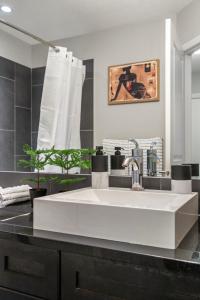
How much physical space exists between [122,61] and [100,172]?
668mm

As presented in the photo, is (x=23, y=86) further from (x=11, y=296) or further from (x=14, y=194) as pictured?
(x=11, y=296)

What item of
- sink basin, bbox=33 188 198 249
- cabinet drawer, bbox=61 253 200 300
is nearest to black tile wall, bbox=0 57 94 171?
sink basin, bbox=33 188 198 249

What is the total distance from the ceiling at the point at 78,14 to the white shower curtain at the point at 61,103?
5.6 inches

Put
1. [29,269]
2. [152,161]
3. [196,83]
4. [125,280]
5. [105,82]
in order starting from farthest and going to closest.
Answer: [105,82] < [152,161] < [196,83] < [29,269] < [125,280]

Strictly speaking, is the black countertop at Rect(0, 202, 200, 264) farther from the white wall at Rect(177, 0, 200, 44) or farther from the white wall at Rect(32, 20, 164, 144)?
the white wall at Rect(177, 0, 200, 44)

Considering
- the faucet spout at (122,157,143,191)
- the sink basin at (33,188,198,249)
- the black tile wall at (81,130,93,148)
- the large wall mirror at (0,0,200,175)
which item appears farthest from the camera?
the black tile wall at (81,130,93,148)

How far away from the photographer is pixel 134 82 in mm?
1571

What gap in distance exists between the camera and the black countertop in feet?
2.63

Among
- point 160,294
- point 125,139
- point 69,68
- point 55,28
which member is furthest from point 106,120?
point 160,294

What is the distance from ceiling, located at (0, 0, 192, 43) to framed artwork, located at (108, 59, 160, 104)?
0.27m

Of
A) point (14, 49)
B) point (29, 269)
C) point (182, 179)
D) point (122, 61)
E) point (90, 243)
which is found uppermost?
point (14, 49)

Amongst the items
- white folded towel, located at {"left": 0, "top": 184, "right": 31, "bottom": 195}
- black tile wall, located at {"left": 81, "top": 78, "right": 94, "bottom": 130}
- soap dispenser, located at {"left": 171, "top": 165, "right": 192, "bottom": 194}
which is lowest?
white folded towel, located at {"left": 0, "top": 184, "right": 31, "bottom": 195}

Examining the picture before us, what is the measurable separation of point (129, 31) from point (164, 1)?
24cm

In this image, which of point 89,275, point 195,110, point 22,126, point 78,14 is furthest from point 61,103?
point 89,275
